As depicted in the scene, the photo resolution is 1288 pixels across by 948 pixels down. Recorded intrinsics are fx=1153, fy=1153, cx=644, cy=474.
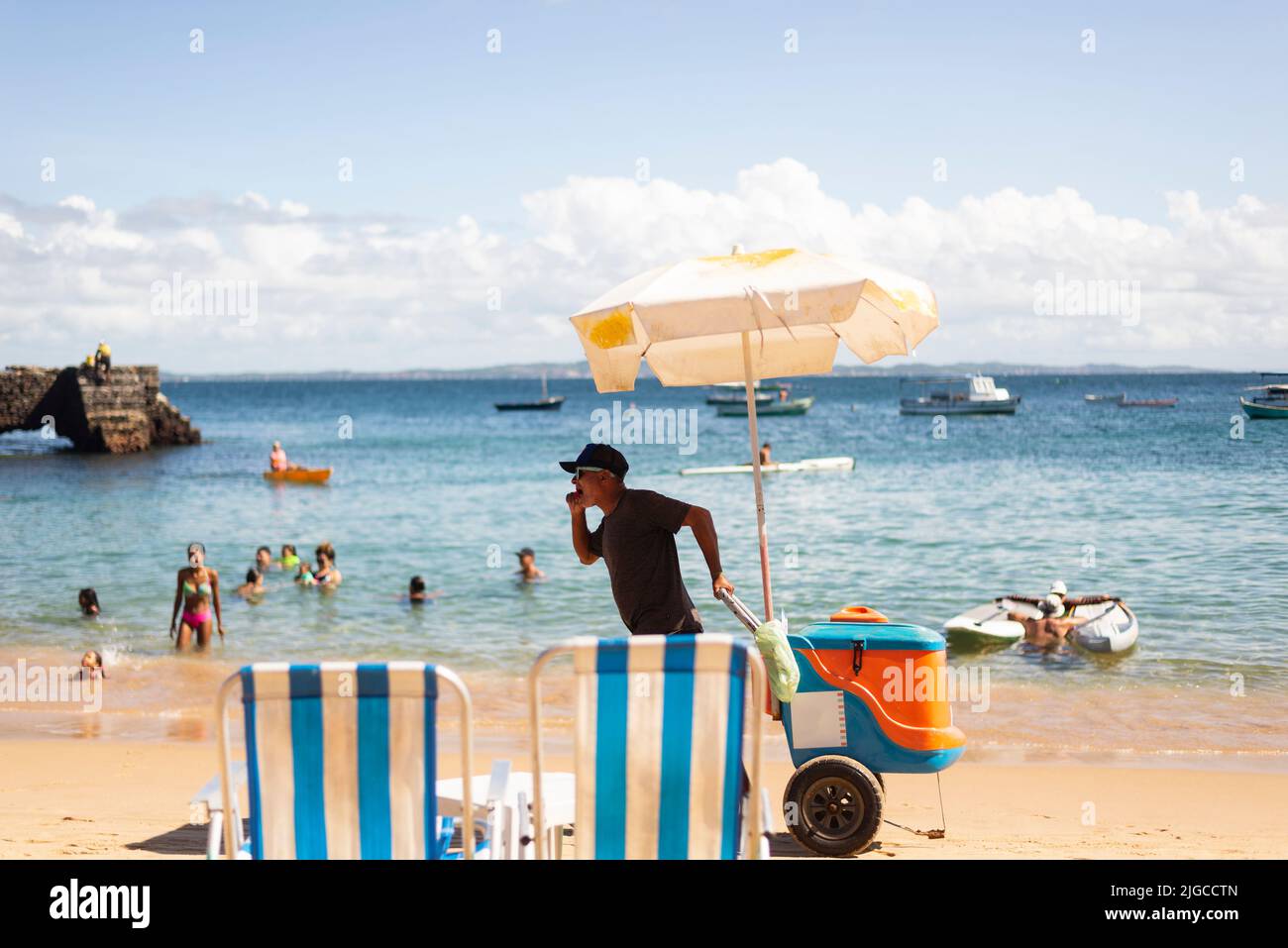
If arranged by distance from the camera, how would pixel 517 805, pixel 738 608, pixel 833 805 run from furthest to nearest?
pixel 833 805 < pixel 738 608 < pixel 517 805

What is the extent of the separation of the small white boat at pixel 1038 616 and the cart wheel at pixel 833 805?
668cm

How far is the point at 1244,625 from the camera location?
1248 cm

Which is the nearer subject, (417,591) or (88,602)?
(88,602)

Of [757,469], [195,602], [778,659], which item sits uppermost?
[757,469]

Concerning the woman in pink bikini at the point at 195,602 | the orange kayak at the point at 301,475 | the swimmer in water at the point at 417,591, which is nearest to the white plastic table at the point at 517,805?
the woman in pink bikini at the point at 195,602

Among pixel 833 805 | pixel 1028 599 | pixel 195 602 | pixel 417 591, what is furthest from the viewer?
pixel 417 591

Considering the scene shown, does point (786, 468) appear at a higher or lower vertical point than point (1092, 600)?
higher

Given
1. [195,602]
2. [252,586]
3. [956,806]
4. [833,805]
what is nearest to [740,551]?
[252,586]

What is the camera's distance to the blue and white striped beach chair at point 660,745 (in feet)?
10.2

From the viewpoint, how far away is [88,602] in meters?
A: 14.7

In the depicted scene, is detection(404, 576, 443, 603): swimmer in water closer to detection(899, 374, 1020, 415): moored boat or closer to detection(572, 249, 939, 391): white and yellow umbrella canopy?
detection(572, 249, 939, 391): white and yellow umbrella canopy

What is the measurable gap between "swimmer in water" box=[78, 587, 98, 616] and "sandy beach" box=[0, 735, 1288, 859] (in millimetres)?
6445

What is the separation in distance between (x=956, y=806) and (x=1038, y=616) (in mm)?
5615

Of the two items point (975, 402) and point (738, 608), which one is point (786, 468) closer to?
point (738, 608)
